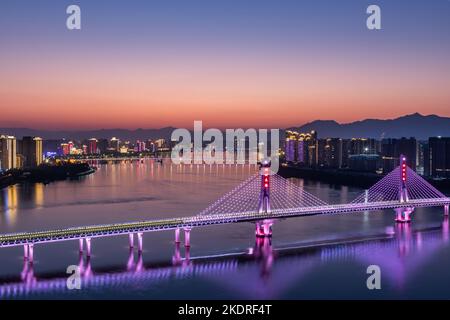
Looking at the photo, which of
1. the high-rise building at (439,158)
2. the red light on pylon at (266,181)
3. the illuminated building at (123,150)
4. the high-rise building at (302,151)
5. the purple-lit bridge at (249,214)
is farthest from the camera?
the illuminated building at (123,150)

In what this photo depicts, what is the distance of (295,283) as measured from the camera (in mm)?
12898

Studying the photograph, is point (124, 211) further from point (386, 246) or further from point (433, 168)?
point (433, 168)

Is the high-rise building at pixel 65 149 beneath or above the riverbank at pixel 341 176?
above

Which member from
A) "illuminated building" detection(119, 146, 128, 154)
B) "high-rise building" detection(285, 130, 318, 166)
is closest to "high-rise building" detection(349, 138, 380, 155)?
"high-rise building" detection(285, 130, 318, 166)

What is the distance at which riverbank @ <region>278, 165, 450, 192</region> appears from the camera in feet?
121

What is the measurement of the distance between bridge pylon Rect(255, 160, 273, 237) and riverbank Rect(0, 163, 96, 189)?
858 inches

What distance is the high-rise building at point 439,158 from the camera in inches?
1614

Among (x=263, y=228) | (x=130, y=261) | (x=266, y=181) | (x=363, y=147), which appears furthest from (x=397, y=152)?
(x=130, y=261)

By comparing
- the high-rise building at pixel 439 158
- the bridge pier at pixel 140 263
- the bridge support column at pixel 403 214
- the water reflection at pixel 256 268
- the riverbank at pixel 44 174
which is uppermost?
the high-rise building at pixel 439 158

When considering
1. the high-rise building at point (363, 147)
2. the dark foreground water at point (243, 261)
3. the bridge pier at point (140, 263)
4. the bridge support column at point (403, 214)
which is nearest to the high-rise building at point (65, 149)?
the high-rise building at point (363, 147)

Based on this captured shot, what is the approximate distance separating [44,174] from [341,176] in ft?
73.0

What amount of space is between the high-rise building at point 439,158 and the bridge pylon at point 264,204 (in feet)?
83.9

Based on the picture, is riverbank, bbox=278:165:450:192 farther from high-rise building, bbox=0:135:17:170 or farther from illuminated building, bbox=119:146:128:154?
illuminated building, bbox=119:146:128:154

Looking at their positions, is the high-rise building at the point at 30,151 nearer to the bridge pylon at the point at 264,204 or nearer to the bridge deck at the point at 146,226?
the bridge pylon at the point at 264,204
